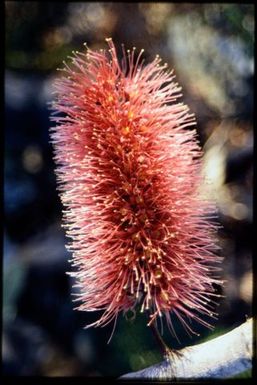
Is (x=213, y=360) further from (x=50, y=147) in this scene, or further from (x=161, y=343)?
(x=50, y=147)

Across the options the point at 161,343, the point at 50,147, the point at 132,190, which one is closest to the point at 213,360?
the point at 161,343

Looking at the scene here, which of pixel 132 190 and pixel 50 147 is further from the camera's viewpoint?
pixel 50 147

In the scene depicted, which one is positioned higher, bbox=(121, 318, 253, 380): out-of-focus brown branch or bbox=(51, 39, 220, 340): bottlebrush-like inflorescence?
bbox=(51, 39, 220, 340): bottlebrush-like inflorescence

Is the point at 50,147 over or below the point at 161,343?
over

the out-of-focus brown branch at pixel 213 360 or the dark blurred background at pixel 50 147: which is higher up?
the dark blurred background at pixel 50 147

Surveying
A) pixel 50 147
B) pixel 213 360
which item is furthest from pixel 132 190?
pixel 213 360
